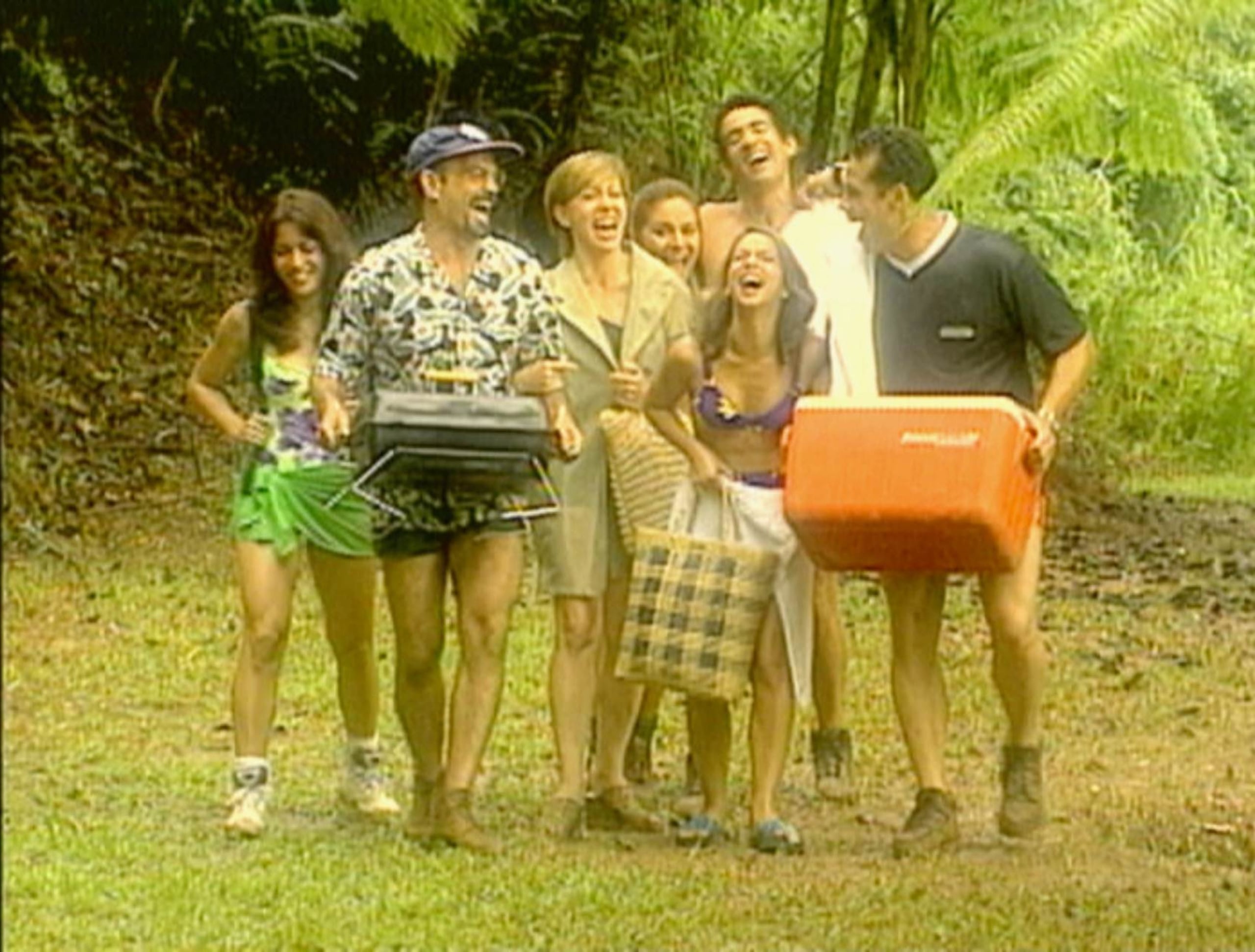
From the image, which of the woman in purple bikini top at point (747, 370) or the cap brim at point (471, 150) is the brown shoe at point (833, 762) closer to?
the woman in purple bikini top at point (747, 370)

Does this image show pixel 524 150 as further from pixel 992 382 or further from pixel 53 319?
pixel 53 319

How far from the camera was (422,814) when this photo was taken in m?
2.21

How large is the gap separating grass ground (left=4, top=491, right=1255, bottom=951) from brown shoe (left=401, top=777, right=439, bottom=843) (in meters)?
0.02

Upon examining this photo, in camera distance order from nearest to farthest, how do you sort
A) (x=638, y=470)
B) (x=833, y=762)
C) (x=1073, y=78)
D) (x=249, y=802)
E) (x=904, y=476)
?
1. (x=249, y=802)
2. (x=904, y=476)
3. (x=1073, y=78)
4. (x=638, y=470)
5. (x=833, y=762)

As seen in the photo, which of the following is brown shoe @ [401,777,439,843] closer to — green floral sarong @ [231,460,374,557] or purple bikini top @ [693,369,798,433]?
green floral sarong @ [231,460,374,557]

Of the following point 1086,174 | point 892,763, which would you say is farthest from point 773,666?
point 1086,174

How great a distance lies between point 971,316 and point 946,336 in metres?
0.03

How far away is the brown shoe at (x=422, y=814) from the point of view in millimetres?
2111

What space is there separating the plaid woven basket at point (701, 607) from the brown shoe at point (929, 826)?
0.59ft

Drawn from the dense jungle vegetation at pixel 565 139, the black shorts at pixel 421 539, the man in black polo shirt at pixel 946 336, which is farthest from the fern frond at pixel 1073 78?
the black shorts at pixel 421 539

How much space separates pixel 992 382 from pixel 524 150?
0.42 metres

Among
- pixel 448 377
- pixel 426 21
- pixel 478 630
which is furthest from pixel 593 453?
pixel 426 21

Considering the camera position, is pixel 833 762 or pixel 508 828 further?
pixel 833 762

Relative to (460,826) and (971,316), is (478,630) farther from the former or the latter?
(971,316)
